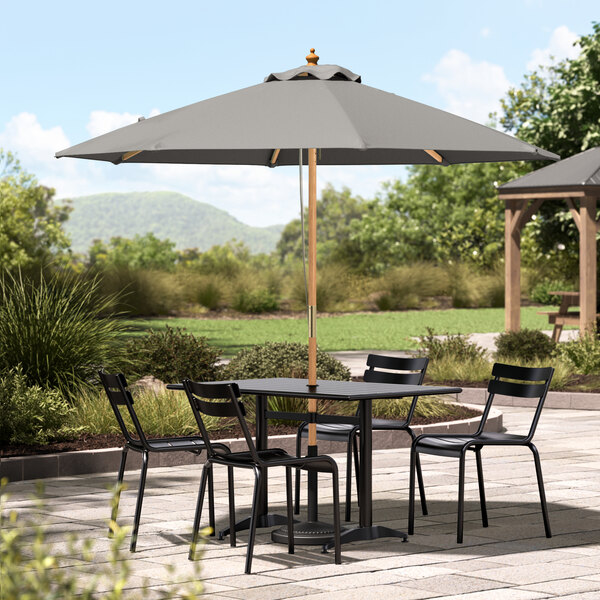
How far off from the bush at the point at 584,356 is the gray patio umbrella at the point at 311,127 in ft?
24.6

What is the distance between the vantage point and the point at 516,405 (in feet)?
42.2

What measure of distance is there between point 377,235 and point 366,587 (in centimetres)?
3945

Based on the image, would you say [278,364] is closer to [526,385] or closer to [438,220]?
[526,385]

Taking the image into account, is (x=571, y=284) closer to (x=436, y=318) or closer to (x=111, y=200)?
(x=436, y=318)

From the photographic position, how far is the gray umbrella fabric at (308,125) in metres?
5.75

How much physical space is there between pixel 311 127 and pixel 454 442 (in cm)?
195

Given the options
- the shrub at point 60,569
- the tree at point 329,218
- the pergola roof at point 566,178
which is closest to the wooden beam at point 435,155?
the shrub at point 60,569

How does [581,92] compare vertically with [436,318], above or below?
above

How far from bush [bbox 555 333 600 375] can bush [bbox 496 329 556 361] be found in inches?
10.2

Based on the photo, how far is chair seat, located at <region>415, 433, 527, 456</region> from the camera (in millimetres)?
6309

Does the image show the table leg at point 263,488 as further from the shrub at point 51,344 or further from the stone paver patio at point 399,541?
the shrub at point 51,344

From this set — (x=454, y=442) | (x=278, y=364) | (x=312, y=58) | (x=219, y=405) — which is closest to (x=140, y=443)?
(x=219, y=405)

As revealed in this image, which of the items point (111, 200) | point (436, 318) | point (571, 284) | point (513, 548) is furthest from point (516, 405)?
point (111, 200)

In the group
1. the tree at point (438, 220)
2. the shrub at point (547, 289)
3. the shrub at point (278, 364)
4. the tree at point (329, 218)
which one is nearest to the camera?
the shrub at point (278, 364)
